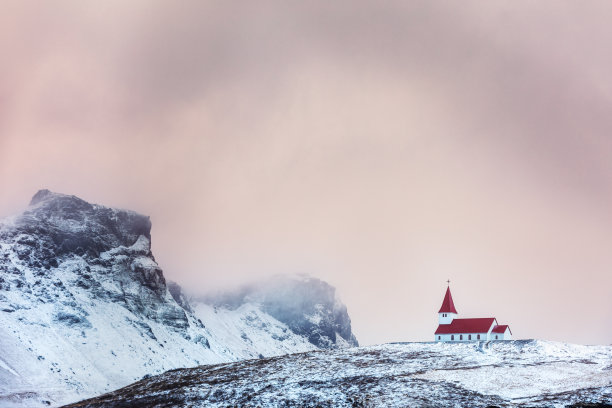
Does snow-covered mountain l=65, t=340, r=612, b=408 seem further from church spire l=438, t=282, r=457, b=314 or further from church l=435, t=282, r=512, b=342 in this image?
church spire l=438, t=282, r=457, b=314

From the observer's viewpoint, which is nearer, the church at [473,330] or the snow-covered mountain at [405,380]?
the snow-covered mountain at [405,380]

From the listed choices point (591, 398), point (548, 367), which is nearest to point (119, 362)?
point (548, 367)

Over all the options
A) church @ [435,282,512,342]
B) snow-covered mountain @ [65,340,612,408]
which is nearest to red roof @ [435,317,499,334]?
church @ [435,282,512,342]

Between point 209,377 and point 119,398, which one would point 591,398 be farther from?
point 119,398

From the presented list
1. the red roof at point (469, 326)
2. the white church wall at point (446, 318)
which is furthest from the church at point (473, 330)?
the white church wall at point (446, 318)

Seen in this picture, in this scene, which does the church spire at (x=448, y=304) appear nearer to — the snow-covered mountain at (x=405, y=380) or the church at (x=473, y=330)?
the church at (x=473, y=330)

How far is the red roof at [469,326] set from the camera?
134 m

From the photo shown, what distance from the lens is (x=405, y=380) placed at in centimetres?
6384

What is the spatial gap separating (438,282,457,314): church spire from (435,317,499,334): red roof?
1489 centimetres

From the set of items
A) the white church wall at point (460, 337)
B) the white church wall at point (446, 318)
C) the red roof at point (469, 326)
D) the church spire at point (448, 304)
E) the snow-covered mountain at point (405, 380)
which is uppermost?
the church spire at point (448, 304)

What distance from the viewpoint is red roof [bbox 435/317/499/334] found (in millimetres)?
133625

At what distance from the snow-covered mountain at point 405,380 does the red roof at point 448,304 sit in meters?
73.8

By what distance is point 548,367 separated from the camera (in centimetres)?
6612

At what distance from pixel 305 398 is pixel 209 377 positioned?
67.5 feet
